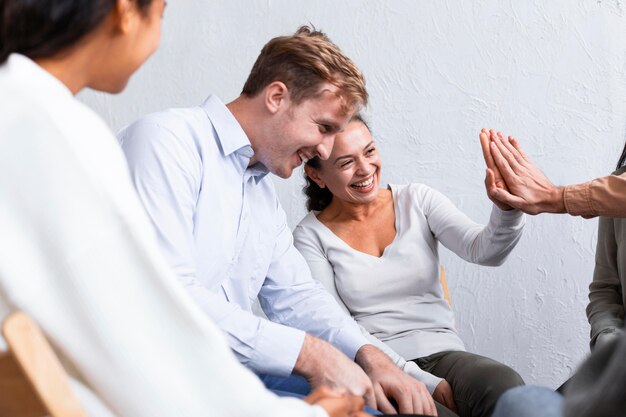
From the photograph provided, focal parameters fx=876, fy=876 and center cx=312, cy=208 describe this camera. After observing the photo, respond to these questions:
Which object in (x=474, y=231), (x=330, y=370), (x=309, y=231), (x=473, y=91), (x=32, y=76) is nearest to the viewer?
(x=32, y=76)

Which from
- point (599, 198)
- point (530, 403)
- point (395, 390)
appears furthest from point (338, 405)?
point (599, 198)

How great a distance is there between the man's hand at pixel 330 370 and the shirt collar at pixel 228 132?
1.45 ft

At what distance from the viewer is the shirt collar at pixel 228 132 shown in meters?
1.80

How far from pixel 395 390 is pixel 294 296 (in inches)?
15.1

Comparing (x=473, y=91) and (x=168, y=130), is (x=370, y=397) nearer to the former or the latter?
(x=168, y=130)

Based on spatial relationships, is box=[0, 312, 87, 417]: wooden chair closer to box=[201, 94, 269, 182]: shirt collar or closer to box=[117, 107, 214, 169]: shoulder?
box=[117, 107, 214, 169]: shoulder

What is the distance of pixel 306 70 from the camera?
6.15ft

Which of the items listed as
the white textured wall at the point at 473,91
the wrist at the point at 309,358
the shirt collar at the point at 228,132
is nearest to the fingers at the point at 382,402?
the wrist at the point at 309,358

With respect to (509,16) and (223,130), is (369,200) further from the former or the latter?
(509,16)

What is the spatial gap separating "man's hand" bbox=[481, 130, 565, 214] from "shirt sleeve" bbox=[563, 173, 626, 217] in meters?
0.03

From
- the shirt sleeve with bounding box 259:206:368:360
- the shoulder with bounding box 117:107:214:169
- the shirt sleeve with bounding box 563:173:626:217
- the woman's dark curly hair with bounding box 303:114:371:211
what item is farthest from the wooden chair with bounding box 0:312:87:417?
the woman's dark curly hair with bounding box 303:114:371:211

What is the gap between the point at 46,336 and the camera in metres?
0.78

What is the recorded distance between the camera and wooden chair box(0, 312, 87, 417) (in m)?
0.71

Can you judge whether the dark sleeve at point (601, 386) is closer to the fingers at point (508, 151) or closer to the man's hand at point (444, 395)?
the man's hand at point (444, 395)
